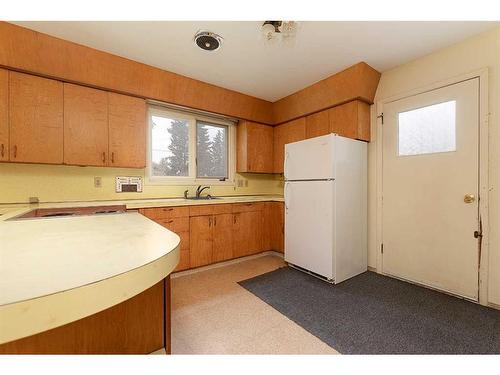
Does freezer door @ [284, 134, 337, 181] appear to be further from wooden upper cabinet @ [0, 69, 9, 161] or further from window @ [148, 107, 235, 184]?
wooden upper cabinet @ [0, 69, 9, 161]

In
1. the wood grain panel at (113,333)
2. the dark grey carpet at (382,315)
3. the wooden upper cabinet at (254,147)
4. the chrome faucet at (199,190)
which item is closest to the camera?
the wood grain panel at (113,333)

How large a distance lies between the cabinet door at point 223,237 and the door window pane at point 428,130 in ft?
7.37

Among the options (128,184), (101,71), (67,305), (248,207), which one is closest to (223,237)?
(248,207)

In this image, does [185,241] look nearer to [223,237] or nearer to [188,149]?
[223,237]

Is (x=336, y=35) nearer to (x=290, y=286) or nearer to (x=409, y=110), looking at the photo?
(x=409, y=110)

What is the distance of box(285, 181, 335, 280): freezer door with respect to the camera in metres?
2.44

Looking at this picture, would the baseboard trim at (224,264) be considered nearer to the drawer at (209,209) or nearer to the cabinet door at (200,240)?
the cabinet door at (200,240)

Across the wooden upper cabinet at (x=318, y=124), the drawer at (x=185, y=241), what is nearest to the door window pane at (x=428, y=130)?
the wooden upper cabinet at (x=318, y=124)

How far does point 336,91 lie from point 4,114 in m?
3.36

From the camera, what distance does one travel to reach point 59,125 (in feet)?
7.14

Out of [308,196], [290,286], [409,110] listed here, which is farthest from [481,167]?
[290,286]

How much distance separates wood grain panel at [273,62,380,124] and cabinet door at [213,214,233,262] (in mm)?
1863

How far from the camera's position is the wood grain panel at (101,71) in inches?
76.1

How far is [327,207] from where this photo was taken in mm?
2455
